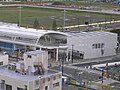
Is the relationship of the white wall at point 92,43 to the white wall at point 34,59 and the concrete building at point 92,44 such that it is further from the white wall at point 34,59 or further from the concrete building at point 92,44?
the white wall at point 34,59

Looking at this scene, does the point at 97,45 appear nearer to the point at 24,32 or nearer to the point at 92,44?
the point at 92,44

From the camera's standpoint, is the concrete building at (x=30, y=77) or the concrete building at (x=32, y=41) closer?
the concrete building at (x=30, y=77)

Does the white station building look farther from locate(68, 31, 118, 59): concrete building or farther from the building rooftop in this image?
the building rooftop

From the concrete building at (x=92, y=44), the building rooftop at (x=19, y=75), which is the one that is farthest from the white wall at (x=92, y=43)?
the building rooftop at (x=19, y=75)

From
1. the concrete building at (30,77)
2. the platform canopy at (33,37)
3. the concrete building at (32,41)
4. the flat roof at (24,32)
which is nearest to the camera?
the concrete building at (30,77)

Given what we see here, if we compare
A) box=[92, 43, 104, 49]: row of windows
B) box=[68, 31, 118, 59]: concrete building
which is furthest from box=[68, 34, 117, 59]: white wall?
box=[92, 43, 104, 49]: row of windows

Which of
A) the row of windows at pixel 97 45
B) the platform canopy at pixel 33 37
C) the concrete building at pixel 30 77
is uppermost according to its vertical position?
the concrete building at pixel 30 77

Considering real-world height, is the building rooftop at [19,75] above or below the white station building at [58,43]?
above
